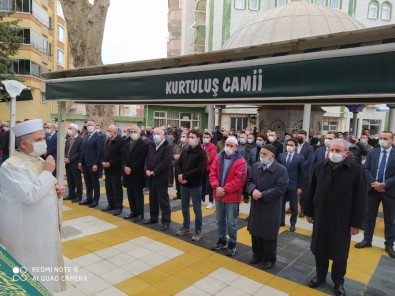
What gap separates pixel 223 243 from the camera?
5.47 meters

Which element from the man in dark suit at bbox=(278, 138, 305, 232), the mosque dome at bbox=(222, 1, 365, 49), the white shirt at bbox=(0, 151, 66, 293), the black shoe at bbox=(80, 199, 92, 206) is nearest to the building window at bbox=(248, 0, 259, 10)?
the mosque dome at bbox=(222, 1, 365, 49)

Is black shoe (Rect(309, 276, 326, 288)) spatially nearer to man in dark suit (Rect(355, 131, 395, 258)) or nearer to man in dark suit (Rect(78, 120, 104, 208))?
man in dark suit (Rect(355, 131, 395, 258))

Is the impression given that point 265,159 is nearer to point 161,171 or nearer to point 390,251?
point 161,171

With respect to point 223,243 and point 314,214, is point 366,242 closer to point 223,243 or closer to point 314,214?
point 314,214

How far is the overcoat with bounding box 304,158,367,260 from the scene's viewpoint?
3855 mm

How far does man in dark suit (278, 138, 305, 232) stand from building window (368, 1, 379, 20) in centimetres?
3268

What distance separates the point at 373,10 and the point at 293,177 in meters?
33.8

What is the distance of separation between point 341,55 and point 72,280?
14.0 feet

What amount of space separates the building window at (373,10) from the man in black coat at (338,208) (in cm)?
3503

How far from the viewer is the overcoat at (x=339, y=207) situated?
3.86 m

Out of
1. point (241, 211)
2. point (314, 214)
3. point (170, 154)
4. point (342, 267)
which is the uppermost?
point (170, 154)

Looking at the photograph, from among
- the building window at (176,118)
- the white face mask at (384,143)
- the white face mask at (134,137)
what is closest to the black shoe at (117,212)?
the white face mask at (134,137)

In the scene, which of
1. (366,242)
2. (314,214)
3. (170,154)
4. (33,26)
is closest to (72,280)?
(170,154)

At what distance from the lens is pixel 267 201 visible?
4598 mm
